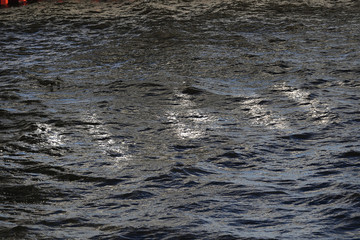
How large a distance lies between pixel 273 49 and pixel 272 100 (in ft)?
9.28

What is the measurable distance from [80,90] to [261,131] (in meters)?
2.57

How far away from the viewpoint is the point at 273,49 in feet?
28.4

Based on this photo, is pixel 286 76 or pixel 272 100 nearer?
pixel 272 100

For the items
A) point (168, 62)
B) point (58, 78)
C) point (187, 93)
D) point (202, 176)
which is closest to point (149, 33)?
point (168, 62)

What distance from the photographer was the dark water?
3.33 metres

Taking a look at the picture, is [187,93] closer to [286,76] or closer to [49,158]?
[286,76]

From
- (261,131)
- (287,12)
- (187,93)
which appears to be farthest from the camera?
(287,12)

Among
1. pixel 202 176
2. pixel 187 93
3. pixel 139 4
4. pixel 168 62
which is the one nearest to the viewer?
pixel 202 176

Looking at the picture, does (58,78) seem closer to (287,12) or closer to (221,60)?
(221,60)

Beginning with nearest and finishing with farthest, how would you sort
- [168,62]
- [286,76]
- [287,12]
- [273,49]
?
1. [286,76]
2. [168,62]
3. [273,49]
4. [287,12]

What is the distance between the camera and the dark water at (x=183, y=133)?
3.33 meters

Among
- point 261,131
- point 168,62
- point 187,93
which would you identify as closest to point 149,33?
point 168,62

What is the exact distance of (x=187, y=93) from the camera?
6375 mm

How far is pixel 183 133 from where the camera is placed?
16.2ft
